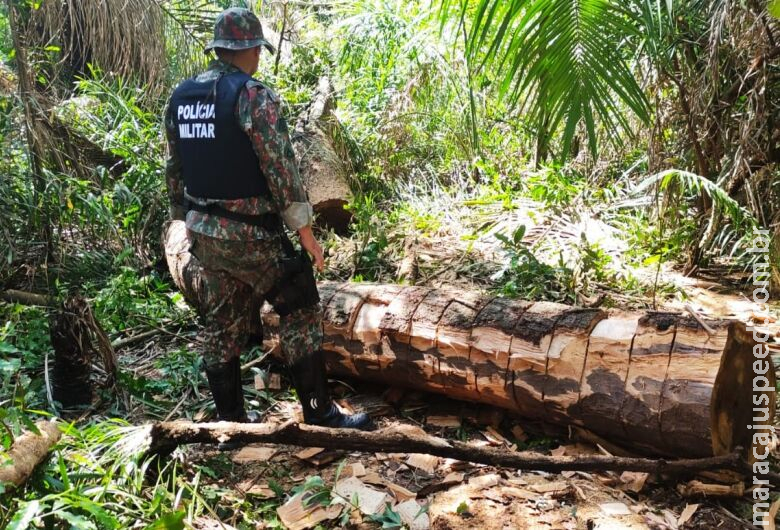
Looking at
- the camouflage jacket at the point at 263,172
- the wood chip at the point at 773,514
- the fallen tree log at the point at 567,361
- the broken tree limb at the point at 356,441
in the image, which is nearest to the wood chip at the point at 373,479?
the broken tree limb at the point at 356,441

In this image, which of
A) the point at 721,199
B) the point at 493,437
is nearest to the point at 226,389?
the point at 493,437

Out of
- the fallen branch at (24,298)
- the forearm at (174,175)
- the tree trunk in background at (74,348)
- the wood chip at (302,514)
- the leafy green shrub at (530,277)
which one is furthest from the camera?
the fallen branch at (24,298)

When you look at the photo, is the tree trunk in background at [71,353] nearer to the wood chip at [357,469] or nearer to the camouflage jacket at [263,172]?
the camouflage jacket at [263,172]

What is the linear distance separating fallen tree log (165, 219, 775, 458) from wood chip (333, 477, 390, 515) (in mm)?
721

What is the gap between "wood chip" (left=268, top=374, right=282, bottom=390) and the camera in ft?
11.8

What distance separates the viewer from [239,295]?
3.08 m

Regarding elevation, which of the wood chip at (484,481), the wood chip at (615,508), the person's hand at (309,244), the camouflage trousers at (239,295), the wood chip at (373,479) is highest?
the person's hand at (309,244)

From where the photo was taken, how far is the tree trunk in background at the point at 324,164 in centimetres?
577

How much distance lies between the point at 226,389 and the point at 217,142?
1.20 metres

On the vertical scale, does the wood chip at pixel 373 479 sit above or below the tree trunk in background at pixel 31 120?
below

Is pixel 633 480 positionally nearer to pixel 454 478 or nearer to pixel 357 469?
pixel 454 478

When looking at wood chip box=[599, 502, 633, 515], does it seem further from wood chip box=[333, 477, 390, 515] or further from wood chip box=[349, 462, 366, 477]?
wood chip box=[349, 462, 366, 477]

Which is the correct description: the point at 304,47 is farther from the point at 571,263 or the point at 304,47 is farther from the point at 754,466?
the point at 754,466

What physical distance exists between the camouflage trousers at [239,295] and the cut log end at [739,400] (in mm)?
1767
